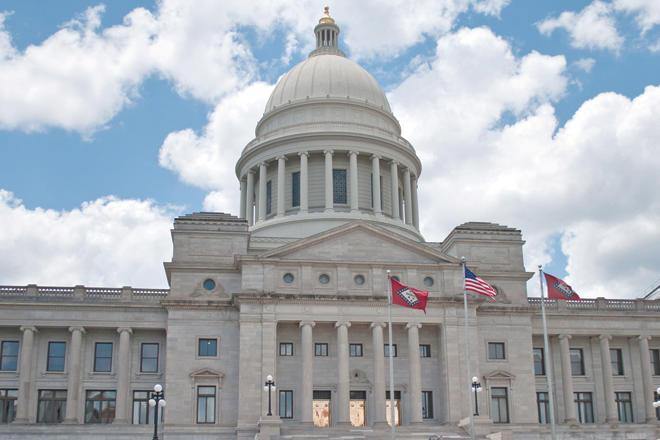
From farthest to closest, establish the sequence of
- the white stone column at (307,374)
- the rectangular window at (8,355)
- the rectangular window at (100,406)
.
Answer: the rectangular window at (8,355), the rectangular window at (100,406), the white stone column at (307,374)

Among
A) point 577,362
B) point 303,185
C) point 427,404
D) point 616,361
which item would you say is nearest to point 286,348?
point 427,404

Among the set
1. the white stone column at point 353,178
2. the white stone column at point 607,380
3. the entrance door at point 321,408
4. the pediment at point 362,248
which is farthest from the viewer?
the white stone column at point 353,178

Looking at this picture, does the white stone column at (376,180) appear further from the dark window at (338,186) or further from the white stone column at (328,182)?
the white stone column at (328,182)

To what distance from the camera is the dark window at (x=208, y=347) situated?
52.2m

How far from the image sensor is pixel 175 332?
2046 inches

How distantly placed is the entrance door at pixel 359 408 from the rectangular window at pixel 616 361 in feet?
66.0

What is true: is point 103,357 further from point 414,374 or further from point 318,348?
point 414,374

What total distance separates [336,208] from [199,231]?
14.2 metres

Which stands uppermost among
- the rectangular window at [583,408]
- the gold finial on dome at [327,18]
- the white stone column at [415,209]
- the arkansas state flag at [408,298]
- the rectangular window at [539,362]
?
the gold finial on dome at [327,18]

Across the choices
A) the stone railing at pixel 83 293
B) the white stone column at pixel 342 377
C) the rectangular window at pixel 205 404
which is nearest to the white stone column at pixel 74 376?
the stone railing at pixel 83 293

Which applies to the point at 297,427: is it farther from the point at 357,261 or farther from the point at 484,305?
the point at 484,305

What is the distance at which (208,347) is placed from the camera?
52281 mm

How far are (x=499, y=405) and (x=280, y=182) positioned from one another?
25328 millimetres

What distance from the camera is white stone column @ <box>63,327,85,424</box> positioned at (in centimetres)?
5203
